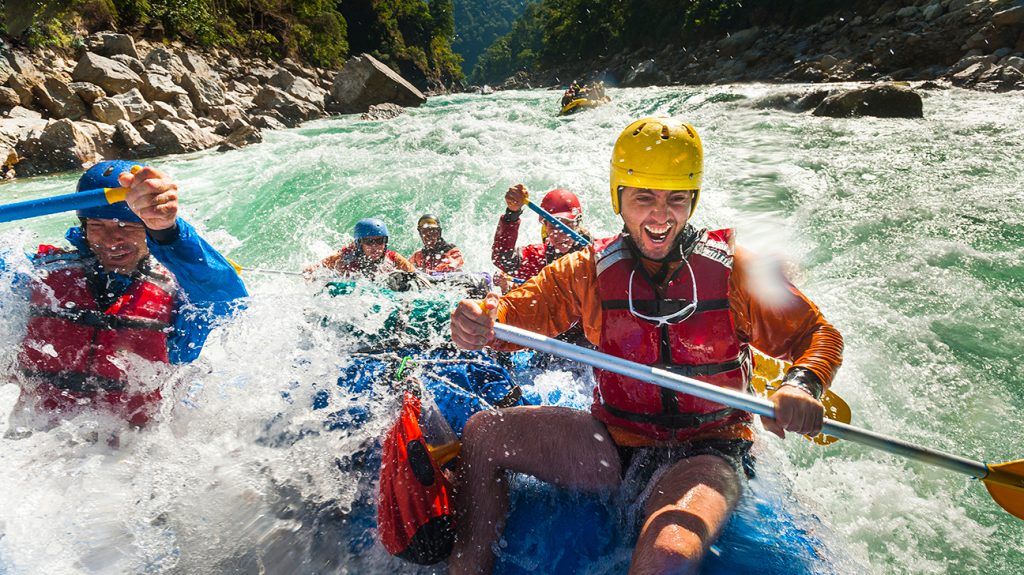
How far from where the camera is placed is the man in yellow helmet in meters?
2.06

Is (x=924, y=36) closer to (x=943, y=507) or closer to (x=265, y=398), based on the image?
(x=943, y=507)

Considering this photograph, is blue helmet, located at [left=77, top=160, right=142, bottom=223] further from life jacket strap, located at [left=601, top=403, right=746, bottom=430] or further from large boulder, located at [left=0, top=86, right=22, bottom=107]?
large boulder, located at [left=0, top=86, right=22, bottom=107]

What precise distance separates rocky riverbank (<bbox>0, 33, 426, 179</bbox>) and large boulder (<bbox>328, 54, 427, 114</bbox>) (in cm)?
263

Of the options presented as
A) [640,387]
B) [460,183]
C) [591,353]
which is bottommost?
[460,183]

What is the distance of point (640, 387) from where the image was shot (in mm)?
2168

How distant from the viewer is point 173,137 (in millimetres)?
12578

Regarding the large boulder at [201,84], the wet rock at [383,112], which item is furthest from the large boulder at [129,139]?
the wet rock at [383,112]

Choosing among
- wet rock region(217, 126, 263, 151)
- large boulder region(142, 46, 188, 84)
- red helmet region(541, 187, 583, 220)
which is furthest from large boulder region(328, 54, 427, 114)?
red helmet region(541, 187, 583, 220)

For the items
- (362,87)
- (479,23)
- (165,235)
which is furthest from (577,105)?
(479,23)

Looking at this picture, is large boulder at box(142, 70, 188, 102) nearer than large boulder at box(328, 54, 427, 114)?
Yes

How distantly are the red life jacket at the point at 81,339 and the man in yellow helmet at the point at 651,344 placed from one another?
66.0 inches

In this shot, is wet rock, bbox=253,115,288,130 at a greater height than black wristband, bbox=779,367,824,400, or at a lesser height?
lesser

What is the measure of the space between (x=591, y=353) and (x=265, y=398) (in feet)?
5.99

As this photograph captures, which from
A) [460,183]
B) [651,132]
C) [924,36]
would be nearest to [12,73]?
[460,183]
